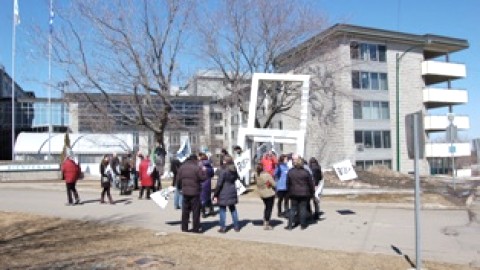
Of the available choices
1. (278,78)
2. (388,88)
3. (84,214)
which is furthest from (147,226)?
(388,88)

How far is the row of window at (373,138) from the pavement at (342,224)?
27442mm

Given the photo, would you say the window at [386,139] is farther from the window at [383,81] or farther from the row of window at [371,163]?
the window at [383,81]

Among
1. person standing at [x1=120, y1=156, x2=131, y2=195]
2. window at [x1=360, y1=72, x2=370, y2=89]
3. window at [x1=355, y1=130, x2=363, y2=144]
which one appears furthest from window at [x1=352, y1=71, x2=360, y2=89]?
person standing at [x1=120, y1=156, x2=131, y2=195]

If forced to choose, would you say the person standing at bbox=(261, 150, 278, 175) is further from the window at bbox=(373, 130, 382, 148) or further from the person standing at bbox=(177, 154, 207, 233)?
the window at bbox=(373, 130, 382, 148)

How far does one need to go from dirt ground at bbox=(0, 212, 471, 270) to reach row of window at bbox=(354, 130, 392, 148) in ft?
118

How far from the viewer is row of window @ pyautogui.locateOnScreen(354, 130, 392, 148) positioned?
4519 cm

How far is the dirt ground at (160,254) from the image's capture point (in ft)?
26.8

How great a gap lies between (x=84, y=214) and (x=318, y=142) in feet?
109

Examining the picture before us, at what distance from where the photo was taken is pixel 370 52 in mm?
46531

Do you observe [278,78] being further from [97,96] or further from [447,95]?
[447,95]

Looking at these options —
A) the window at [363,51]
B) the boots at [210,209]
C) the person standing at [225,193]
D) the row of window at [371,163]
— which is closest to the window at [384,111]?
the row of window at [371,163]

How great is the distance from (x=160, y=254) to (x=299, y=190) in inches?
170

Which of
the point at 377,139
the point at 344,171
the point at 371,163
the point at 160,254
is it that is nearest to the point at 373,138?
the point at 377,139

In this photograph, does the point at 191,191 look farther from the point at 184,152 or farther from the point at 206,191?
the point at 184,152
